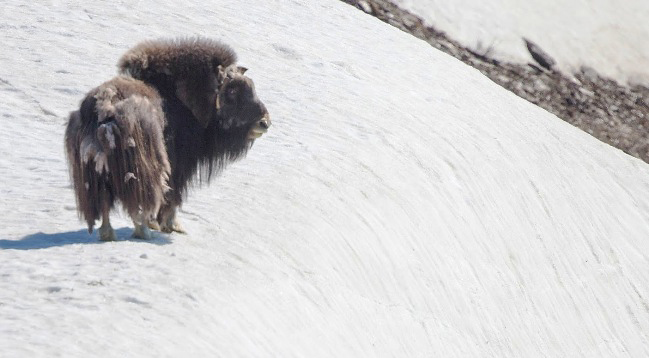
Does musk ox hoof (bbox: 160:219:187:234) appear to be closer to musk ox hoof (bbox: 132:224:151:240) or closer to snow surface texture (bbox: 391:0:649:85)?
musk ox hoof (bbox: 132:224:151:240)

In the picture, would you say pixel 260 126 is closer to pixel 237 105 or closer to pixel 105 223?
pixel 237 105

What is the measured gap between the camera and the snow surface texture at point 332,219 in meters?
5.94

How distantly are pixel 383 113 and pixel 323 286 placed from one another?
3981mm

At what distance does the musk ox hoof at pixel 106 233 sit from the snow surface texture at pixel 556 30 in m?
9.72

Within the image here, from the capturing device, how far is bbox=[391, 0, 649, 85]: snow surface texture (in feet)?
52.8

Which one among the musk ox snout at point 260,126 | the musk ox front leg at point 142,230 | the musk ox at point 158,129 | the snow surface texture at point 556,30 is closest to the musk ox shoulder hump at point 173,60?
the musk ox at point 158,129

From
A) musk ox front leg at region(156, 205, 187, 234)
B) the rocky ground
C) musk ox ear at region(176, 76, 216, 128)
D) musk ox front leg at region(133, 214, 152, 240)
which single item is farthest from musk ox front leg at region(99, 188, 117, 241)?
the rocky ground

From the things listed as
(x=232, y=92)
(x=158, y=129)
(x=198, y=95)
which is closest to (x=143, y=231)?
(x=158, y=129)

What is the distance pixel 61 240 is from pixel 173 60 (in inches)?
46.6

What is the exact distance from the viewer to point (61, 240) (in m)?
6.73

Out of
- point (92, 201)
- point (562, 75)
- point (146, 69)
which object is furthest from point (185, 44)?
point (562, 75)

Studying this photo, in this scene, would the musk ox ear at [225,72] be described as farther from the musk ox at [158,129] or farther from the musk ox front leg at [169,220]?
the musk ox front leg at [169,220]

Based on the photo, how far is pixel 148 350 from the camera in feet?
17.1

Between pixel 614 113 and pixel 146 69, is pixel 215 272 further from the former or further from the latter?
pixel 614 113
